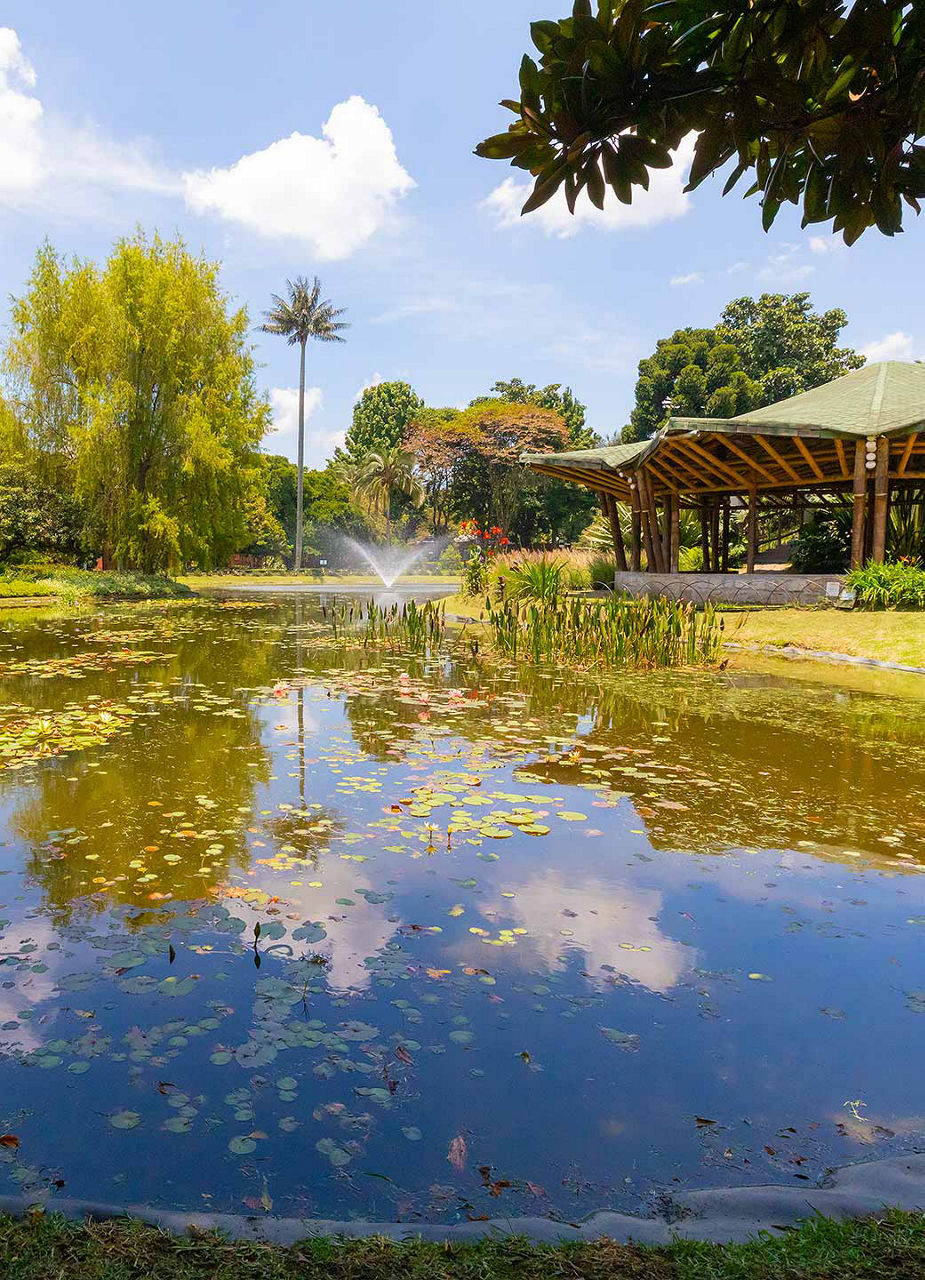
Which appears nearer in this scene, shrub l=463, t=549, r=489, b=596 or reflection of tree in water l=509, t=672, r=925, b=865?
reflection of tree in water l=509, t=672, r=925, b=865

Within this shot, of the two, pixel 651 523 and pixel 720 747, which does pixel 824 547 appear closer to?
pixel 651 523

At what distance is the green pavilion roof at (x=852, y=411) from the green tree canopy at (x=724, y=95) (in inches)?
495

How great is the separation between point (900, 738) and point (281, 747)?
5.20 metres

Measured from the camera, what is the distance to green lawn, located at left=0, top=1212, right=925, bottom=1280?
5.51 feet

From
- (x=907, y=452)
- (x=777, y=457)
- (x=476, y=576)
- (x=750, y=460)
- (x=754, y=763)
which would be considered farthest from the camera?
(x=476, y=576)

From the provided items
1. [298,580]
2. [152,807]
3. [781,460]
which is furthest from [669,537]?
[298,580]

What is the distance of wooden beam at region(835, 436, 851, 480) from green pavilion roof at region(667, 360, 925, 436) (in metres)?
0.43

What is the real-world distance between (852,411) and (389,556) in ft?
122

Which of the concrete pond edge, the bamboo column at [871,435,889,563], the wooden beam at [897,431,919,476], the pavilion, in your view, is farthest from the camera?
the bamboo column at [871,435,889,563]

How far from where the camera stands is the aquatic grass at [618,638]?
11188mm

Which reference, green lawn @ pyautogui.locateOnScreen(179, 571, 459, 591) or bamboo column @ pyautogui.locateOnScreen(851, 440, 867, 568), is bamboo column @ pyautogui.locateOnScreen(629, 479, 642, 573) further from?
green lawn @ pyautogui.locateOnScreen(179, 571, 459, 591)

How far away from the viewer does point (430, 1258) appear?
68.5 inches

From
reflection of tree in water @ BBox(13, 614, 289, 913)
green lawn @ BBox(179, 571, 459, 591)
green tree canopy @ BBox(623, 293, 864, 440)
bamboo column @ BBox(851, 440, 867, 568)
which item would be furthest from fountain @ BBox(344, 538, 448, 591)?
reflection of tree in water @ BBox(13, 614, 289, 913)

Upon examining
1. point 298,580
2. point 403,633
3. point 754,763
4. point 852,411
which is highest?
point 852,411
